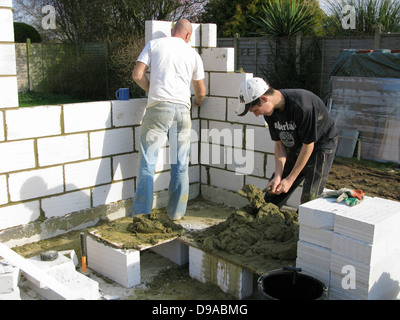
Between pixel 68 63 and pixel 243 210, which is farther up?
pixel 68 63

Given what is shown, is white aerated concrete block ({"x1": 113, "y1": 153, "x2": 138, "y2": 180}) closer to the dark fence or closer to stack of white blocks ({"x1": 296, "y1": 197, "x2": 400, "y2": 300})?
stack of white blocks ({"x1": 296, "y1": 197, "x2": 400, "y2": 300})

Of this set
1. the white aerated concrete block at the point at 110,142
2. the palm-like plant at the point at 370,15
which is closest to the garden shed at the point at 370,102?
the palm-like plant at the point at 370,15

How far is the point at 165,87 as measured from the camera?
4211 mm

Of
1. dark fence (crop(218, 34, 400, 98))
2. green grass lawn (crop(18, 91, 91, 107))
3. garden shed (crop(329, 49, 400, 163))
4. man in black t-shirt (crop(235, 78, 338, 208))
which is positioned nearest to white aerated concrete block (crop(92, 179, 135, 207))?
man in black t-shirt (crop(235, 78, 338, 208))

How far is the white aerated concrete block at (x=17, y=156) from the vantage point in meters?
3.88

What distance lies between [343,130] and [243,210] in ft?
15.9

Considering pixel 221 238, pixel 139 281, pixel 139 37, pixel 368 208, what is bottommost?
pixel 139 281

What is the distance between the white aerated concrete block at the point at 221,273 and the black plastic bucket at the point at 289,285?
14.3 inches

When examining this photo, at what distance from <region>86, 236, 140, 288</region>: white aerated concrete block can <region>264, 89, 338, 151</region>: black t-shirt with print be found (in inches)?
59.2

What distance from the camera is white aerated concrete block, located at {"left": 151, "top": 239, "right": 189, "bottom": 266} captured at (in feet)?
12.8

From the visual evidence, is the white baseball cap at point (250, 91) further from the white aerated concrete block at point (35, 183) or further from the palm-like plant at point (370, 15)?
the palm-like plant at point (370, 15)

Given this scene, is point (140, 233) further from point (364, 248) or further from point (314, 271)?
point (364, 248)
